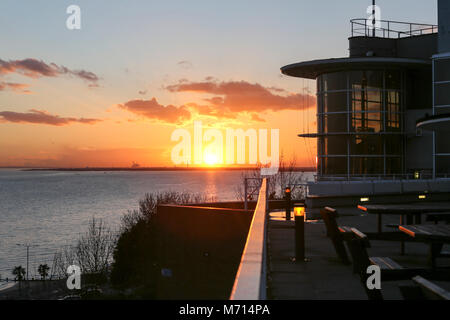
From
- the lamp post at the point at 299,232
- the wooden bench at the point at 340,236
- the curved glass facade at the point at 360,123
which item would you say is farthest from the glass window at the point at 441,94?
the lamp post at the point at 299,232

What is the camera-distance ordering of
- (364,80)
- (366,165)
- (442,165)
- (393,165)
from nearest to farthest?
(442,165) → (366,165) → (364,80) → (393,165)

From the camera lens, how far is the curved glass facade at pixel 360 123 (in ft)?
123

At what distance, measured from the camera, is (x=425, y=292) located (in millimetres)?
3816

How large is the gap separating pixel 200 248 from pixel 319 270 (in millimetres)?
12088

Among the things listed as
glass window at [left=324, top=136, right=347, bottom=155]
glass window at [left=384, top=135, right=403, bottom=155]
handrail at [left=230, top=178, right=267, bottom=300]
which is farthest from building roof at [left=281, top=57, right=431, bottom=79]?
handrail at [left=230, top=178, right=267, bottom=300]

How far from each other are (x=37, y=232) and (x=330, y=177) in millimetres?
54642

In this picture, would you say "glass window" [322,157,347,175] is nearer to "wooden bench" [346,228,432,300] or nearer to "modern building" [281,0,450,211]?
"modern building" [281,0,450,211]

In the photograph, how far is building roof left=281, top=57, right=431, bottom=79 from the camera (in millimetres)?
36875

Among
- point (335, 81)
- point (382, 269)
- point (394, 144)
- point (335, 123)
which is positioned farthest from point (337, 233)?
point (394, 144)

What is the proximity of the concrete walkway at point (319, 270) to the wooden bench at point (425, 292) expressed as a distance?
2136 millimetres

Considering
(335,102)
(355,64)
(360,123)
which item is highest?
(355,64)

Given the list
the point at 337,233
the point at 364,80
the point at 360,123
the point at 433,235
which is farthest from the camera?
the point at 364,80

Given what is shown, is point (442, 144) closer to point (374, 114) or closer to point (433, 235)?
point (374, 114)

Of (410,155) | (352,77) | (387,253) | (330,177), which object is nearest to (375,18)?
(352,77)
